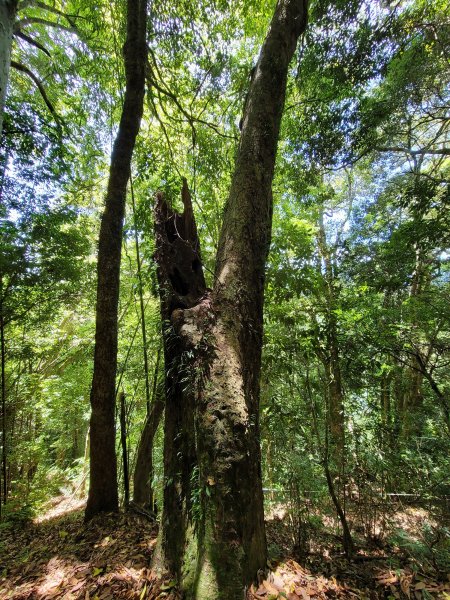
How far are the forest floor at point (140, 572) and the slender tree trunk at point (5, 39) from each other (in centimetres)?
358

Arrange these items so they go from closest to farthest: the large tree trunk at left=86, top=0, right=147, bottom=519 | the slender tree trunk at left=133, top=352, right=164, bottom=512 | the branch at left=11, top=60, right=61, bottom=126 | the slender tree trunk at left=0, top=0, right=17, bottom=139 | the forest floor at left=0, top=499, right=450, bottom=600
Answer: the forest floor at left=0, top=499, right=450, bottom=600 → the slender tree trunk at left=0, top=0, right=17, bottom=139 → the large tree trunk at left=86, top=0, right=147, bottom=519 → the branch at left=11, top=60, right=61, bottom=126 → the slender tree trunk at left=133, top=352, right=164, bottom=512

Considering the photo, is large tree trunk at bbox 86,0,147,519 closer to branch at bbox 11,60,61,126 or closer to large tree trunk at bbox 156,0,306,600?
large tree trunk at bbox 156,0,306,600

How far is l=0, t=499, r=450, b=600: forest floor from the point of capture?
1.88 metres

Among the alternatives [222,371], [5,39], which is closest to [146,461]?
[222,371]

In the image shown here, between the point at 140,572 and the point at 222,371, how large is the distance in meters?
1.56

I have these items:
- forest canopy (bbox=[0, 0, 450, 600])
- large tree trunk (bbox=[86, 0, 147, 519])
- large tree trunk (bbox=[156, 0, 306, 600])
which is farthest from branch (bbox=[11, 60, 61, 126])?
large tree trunk (bbox=[156, 0, 306, 600])

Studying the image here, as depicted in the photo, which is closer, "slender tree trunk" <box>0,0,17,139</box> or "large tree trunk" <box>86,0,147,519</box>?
"slender tree trunk" <box>0,0,17,139</box>

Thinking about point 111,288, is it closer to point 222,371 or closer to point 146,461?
point 222,371

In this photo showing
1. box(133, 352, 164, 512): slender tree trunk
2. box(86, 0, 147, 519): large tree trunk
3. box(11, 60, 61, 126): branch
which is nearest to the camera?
box(86, 0, 147, 519): large tree trunk

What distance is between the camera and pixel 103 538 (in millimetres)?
2918

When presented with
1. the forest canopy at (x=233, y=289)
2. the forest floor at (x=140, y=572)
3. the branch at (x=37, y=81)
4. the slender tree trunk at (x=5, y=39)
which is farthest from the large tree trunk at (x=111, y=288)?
the branch at (x=37, y=81)

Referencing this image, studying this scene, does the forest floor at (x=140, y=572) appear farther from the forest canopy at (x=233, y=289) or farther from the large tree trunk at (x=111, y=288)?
the large tree trunk at (x=111, y=288)

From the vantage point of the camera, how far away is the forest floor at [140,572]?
1877mm

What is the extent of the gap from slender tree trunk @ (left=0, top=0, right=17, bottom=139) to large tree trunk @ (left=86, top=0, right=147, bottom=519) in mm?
1239
